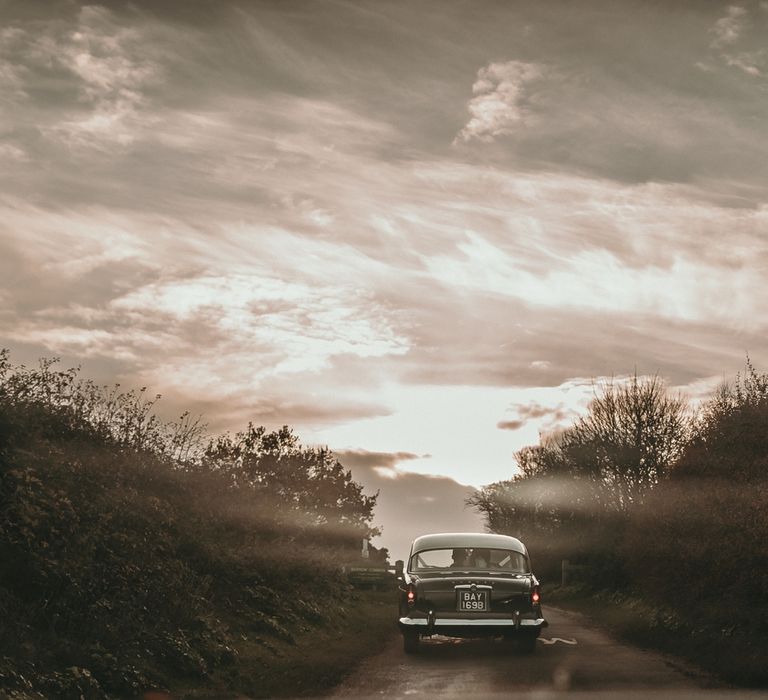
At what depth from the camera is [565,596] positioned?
40625 mm

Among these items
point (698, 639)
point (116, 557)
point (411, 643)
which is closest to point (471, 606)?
point (411, 643)

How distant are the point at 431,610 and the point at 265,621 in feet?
10.7

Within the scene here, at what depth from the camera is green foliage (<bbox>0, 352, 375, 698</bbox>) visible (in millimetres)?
10031

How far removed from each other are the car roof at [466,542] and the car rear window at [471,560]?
0.10 metres

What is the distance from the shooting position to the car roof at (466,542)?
17.2 meters

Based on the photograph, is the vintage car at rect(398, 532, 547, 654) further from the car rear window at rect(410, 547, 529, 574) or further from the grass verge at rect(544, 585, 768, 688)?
the grass verge at rect(544, 585, 768, 688)

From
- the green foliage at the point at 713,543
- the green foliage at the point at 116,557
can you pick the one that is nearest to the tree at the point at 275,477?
the green foliage at the point at 116,557

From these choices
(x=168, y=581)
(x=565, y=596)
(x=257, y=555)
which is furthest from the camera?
(x=565, y=596)

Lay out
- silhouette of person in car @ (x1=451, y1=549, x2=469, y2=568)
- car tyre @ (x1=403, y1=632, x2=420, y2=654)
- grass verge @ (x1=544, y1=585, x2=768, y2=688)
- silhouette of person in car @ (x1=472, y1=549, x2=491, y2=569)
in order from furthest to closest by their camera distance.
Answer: silhouette of person in car @ (x1=451, y1=549, x2=469, y2=568), silhouette of person in car @ (x1=472, y1=549, x2=491, y2=569), car tyre @ (x1=403, y1=632, x2=420, y2=654), grass verge @ (x1=544, y1=585, x2=768, y2=688)

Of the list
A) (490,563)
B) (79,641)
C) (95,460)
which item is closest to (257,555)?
(490,563)

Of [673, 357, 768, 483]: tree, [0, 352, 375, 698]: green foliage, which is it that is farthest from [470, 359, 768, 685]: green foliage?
[0, 352, 375, 698]: green foliage

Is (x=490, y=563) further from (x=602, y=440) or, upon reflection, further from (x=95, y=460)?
(x=602, y=440)

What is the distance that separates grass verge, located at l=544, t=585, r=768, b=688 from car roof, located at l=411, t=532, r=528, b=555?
9.79 feet

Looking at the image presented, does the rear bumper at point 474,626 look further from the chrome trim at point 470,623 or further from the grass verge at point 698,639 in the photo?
the grass verge at point 698,639
